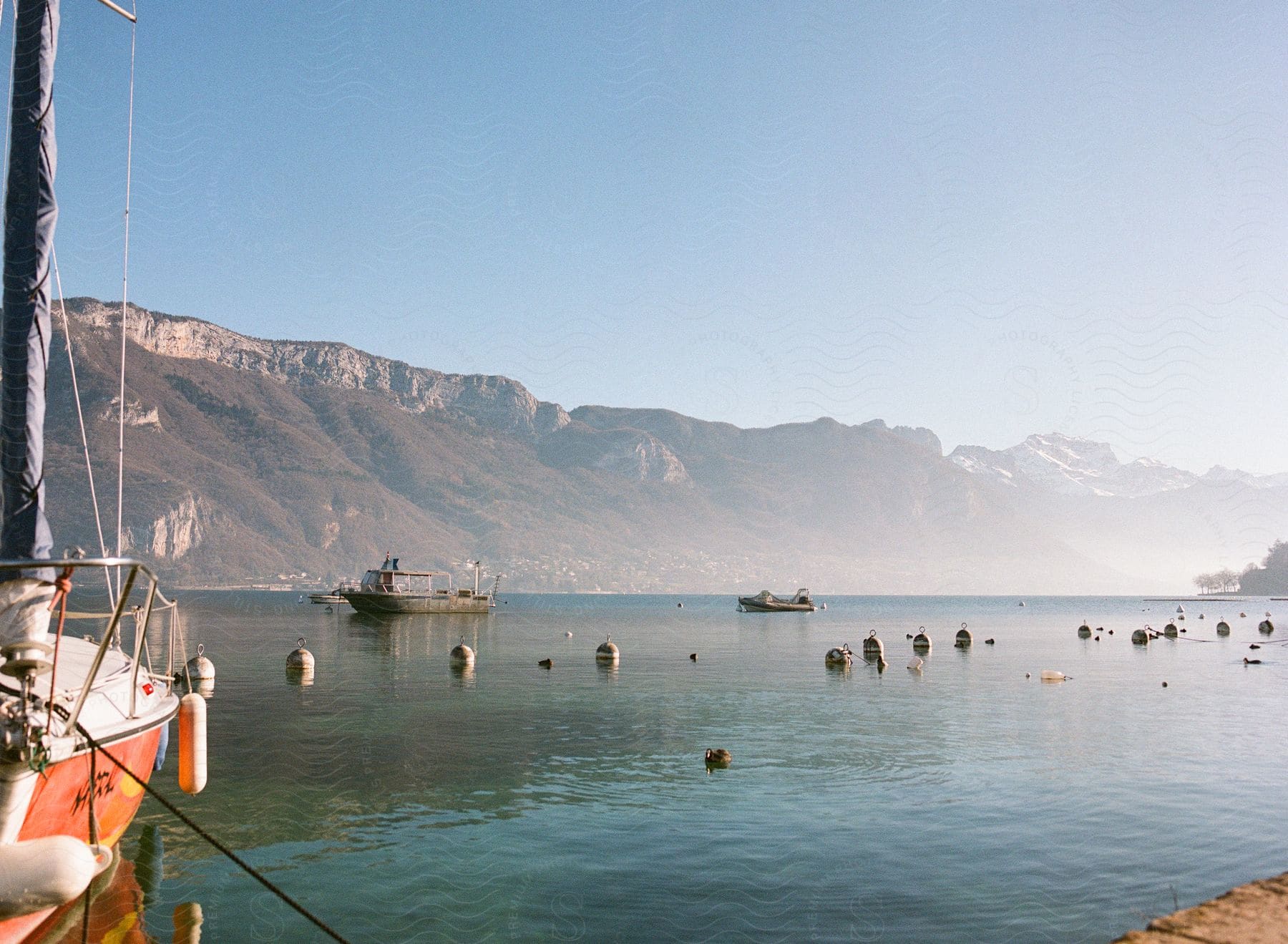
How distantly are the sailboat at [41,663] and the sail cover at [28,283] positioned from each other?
22 mm

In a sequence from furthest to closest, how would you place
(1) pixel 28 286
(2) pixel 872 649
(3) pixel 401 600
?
(3) pixel 401 600 → (2) pixel 872 649 → (1) pixel 28 286

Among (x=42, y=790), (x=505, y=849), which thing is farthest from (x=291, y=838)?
(x=42, y=790)

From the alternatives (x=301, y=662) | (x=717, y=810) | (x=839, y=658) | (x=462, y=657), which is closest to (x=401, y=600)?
(x=462, y=657)

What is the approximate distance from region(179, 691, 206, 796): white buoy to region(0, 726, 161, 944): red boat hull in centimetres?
83

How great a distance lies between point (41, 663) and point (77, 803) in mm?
2618

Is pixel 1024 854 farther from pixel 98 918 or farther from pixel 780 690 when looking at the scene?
pixel 780 690

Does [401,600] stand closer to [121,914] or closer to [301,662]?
[301,662]

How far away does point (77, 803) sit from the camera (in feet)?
41.4

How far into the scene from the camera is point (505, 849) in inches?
750

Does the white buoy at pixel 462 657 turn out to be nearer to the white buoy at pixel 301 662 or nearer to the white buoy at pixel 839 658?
the white buoy at pixel 301 662

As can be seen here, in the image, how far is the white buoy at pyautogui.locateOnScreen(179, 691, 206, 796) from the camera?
1573 cm

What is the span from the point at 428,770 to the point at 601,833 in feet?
27.7

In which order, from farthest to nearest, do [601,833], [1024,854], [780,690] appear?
[780,690] < [601,833] < [1024,854]

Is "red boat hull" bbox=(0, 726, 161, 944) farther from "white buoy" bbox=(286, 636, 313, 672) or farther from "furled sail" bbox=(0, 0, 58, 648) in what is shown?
"white buoy" bbox=(286, 636, 313, 672)
